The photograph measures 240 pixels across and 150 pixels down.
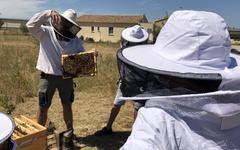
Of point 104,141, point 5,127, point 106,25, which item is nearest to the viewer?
point 5,127

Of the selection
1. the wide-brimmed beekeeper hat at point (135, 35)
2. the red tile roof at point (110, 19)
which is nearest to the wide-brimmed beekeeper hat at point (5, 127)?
the wide-brimmed beekeeper hat at point (135, 35)

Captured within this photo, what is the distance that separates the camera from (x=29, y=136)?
3580 mm

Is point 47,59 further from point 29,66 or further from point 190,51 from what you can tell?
point 29,66

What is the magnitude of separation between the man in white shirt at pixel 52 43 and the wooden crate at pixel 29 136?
0.84 m

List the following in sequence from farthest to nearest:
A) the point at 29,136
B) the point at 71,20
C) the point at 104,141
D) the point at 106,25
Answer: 1. the point at 106,25
2. the point at 104,141
3. the point at 71,20
4. the point at 29,136

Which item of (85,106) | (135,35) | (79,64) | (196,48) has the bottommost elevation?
(85,106)

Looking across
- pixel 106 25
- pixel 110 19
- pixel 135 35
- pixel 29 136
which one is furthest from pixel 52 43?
pixel 110 19

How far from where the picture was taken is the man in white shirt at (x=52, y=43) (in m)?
4.63

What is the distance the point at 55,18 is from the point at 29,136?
1.63 m

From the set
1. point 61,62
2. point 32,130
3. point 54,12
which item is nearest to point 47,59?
point 61,62

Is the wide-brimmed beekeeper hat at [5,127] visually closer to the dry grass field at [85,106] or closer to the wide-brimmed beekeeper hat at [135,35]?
the dry grass field at [85,106]

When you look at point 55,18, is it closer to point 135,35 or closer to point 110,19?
point 135,35

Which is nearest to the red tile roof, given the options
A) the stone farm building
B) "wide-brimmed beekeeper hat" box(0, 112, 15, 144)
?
the stone farm building

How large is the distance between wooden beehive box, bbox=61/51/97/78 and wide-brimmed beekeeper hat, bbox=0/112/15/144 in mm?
2850
